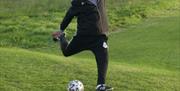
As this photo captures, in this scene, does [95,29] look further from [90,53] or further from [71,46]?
[90,53]

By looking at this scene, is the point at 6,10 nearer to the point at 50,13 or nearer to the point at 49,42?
the point at 50,13

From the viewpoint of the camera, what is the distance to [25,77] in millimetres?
12547

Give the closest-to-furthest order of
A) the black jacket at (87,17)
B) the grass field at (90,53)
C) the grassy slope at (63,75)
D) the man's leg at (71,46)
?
the black jacket at (87,17), the man's leg at (71,46), the grassy slope at (63,75), the grass field at (90,53)


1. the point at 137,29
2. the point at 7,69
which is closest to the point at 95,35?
the point at 7,69

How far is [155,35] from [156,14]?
5865 mm

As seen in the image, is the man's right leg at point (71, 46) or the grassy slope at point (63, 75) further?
the grassy slope at point (63, 75)

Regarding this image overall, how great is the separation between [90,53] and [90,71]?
Answer: 500cm

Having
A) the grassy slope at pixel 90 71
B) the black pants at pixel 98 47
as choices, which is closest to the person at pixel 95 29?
the black pants at pixel 98 47

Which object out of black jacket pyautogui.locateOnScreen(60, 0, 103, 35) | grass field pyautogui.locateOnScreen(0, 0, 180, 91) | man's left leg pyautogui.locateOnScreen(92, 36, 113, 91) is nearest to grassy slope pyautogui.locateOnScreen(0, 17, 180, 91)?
grass field pyautogui.locateOnScreen(0, 0, 180, 91)

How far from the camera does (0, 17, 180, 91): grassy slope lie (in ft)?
39.4

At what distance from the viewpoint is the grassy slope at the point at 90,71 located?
39.4 feet

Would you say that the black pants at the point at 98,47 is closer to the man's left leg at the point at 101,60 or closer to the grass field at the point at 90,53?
the man's left leg at the point at 101,60

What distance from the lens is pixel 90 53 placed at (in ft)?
59.6

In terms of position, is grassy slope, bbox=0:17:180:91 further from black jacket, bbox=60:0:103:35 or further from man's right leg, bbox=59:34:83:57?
black jacket, bbox=60:0:103:35
